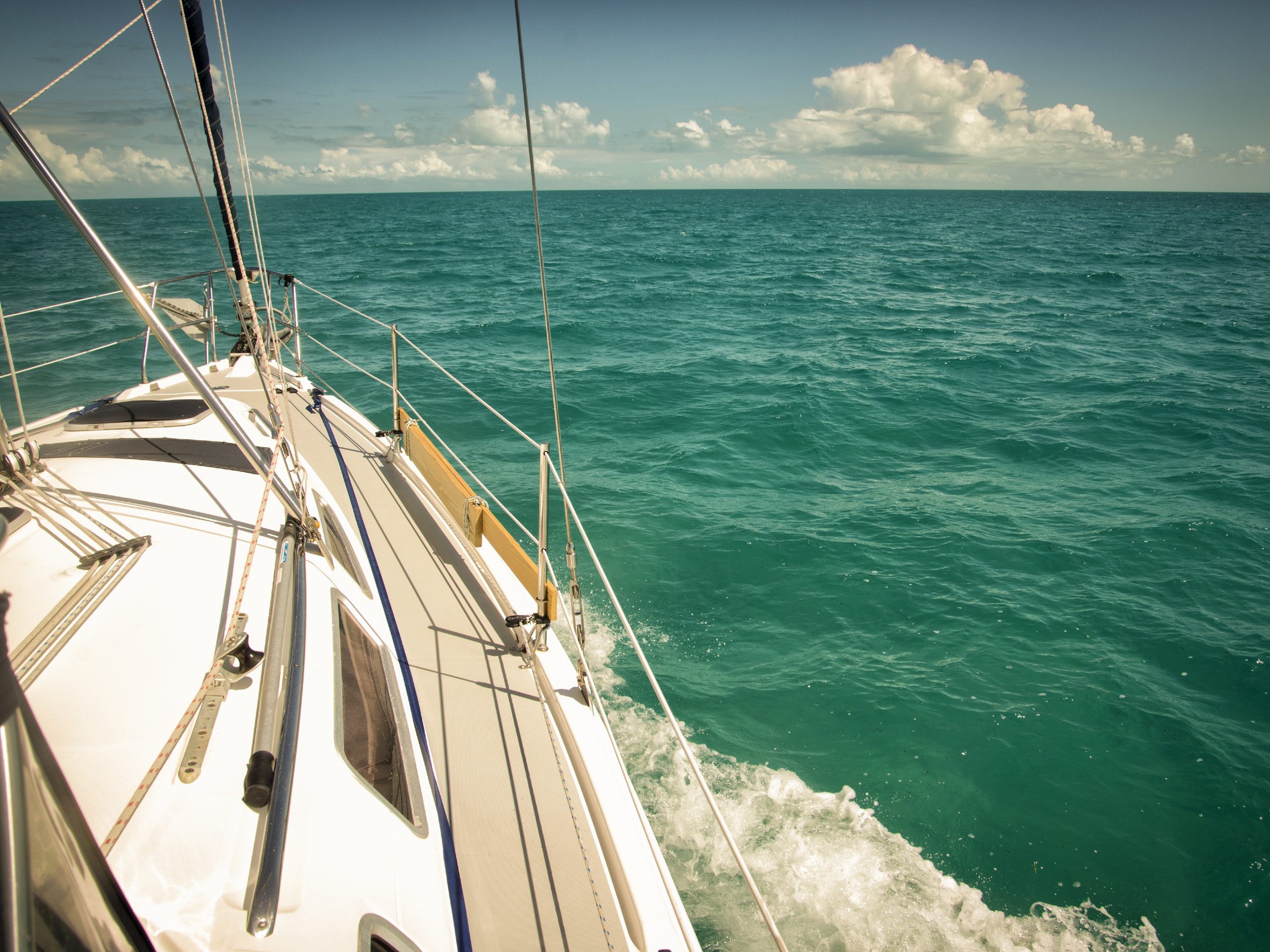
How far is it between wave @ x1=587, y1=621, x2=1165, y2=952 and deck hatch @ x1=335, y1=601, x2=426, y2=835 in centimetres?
227

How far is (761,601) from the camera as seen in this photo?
21.6ft

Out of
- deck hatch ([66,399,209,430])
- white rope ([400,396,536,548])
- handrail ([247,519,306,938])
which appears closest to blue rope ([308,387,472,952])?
handrail ([247,519,306,938])

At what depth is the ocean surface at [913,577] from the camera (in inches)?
157

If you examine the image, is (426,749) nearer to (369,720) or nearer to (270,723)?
(369,720)

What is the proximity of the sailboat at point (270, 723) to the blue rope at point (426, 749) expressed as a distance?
12 millimetres

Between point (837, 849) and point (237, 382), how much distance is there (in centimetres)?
612

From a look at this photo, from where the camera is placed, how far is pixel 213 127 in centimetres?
480

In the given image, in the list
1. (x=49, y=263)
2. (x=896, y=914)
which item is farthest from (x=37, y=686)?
(x=49, y=263)

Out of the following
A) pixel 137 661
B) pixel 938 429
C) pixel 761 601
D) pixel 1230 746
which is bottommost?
pixel 1230 746

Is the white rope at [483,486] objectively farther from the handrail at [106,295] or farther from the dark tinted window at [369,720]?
the handrail at [106,295]

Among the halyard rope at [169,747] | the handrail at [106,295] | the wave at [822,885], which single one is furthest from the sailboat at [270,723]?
the wave at [822,885]

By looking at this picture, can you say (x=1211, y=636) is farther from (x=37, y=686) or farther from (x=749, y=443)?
(x=37, y=686)

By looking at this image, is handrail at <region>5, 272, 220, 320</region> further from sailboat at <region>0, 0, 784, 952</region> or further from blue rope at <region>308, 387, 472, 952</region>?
blue rope at <region>308, 387, 472, 952</region>

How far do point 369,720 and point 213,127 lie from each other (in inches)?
193
